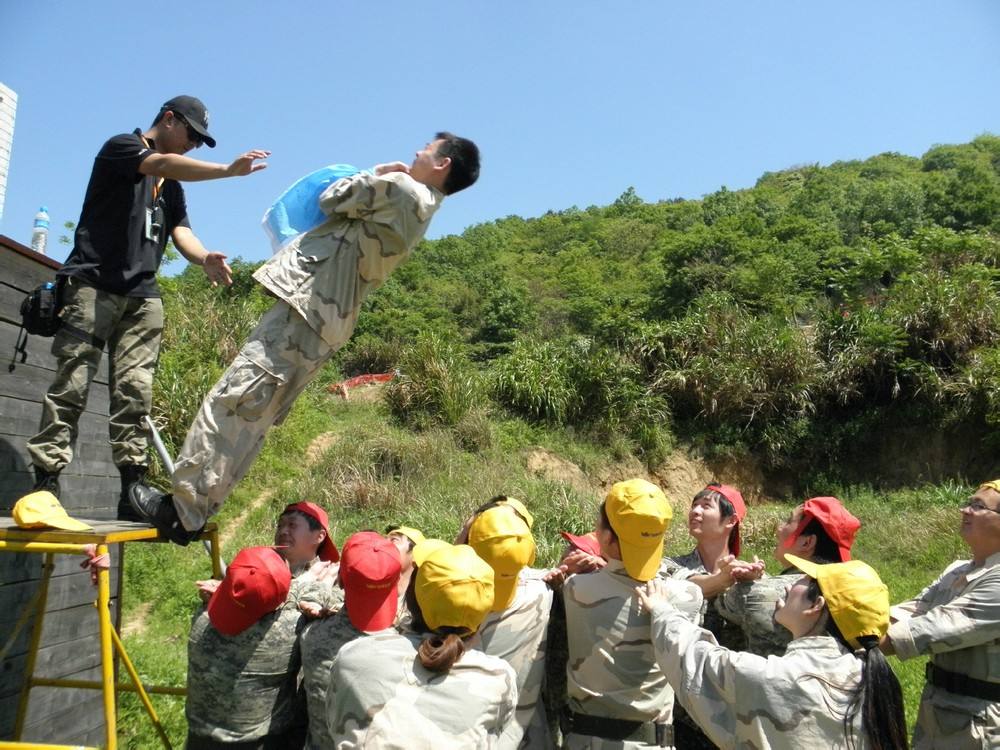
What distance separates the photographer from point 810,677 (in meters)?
2.45

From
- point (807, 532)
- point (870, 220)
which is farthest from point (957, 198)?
point (807, 532)

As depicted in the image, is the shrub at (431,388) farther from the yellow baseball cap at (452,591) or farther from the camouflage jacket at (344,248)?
the yellow baseball cap at (452,591)

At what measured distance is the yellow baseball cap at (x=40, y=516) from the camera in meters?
2.58

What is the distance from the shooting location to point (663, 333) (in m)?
15.8

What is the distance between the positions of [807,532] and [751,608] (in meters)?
0.55

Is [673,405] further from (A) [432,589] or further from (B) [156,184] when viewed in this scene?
(A) [432,589]

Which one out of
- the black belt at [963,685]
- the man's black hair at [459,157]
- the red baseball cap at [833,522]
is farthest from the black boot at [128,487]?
the black belt at [963,685]

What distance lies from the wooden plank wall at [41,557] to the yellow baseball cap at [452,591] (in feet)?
7.48

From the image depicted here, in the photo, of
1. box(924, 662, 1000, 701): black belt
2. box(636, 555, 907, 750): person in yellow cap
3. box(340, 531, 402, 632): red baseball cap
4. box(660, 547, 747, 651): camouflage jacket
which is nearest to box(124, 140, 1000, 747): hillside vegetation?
box(924, 662, 1000, 701): black belt

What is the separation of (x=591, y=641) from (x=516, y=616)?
322 mm

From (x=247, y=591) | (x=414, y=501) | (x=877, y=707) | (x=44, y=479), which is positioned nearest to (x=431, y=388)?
(x=414, y=501)

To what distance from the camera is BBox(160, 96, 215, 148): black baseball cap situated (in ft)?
11.3

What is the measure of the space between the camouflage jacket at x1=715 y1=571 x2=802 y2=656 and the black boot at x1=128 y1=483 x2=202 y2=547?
7.81 feet

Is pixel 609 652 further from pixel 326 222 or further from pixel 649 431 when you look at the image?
pixel 649 431
